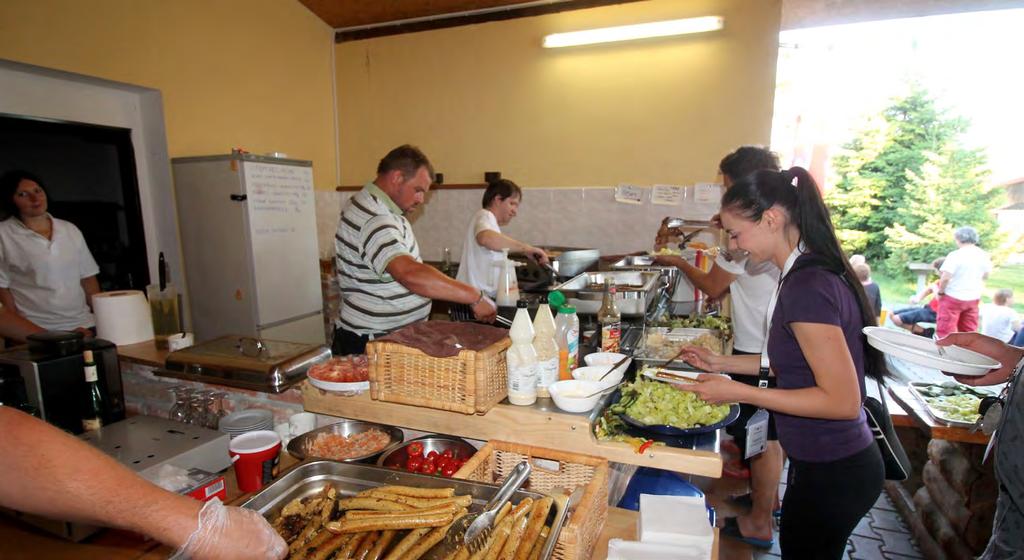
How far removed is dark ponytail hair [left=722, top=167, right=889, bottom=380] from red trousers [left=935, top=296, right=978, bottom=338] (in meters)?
6.15

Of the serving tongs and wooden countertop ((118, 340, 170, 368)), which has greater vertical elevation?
wooden countertop ((118, 340, 170, 368))

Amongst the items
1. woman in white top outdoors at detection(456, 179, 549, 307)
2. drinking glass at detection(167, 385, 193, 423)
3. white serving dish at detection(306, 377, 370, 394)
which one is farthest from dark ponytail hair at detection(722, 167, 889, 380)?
woman in white top outdoors at detection(456, 179, 549, 307)

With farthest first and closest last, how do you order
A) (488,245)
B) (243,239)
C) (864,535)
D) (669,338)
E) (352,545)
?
(243,239) < (488,245) < (864,535) < (669,338) < (352,545)

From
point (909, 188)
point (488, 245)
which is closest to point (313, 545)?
point (488, 245)

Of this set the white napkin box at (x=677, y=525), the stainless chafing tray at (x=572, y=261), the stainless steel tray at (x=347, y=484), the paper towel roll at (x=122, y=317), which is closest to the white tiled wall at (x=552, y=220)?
the stainless chafing tray at (x=572, y=261)

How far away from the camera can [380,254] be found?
8.64ft

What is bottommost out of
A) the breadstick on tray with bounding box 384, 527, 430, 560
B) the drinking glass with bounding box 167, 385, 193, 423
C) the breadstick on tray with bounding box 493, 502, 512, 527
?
the drinking glass with bounding box 167, 385, 193, 423

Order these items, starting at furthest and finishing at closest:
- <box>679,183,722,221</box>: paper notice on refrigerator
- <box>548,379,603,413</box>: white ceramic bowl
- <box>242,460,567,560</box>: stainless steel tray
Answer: <box>679,183,722,221</box>: paper notice on refrigerator < <box>548,379,603,413</box>: white ceramic bowl < <box>242,460,567,560</box>: stainless steel tray

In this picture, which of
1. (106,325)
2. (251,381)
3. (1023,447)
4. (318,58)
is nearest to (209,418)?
(251,381)

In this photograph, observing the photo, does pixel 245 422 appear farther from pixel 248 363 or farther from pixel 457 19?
pixel 457 19

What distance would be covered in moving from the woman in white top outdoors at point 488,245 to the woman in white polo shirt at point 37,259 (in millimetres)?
2737

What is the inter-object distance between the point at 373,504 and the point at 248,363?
3.60ft

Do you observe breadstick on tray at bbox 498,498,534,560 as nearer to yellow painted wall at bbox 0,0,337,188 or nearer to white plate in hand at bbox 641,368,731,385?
white plate in hand at bbox 641,368,731,385

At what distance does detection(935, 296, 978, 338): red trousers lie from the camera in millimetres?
6320
